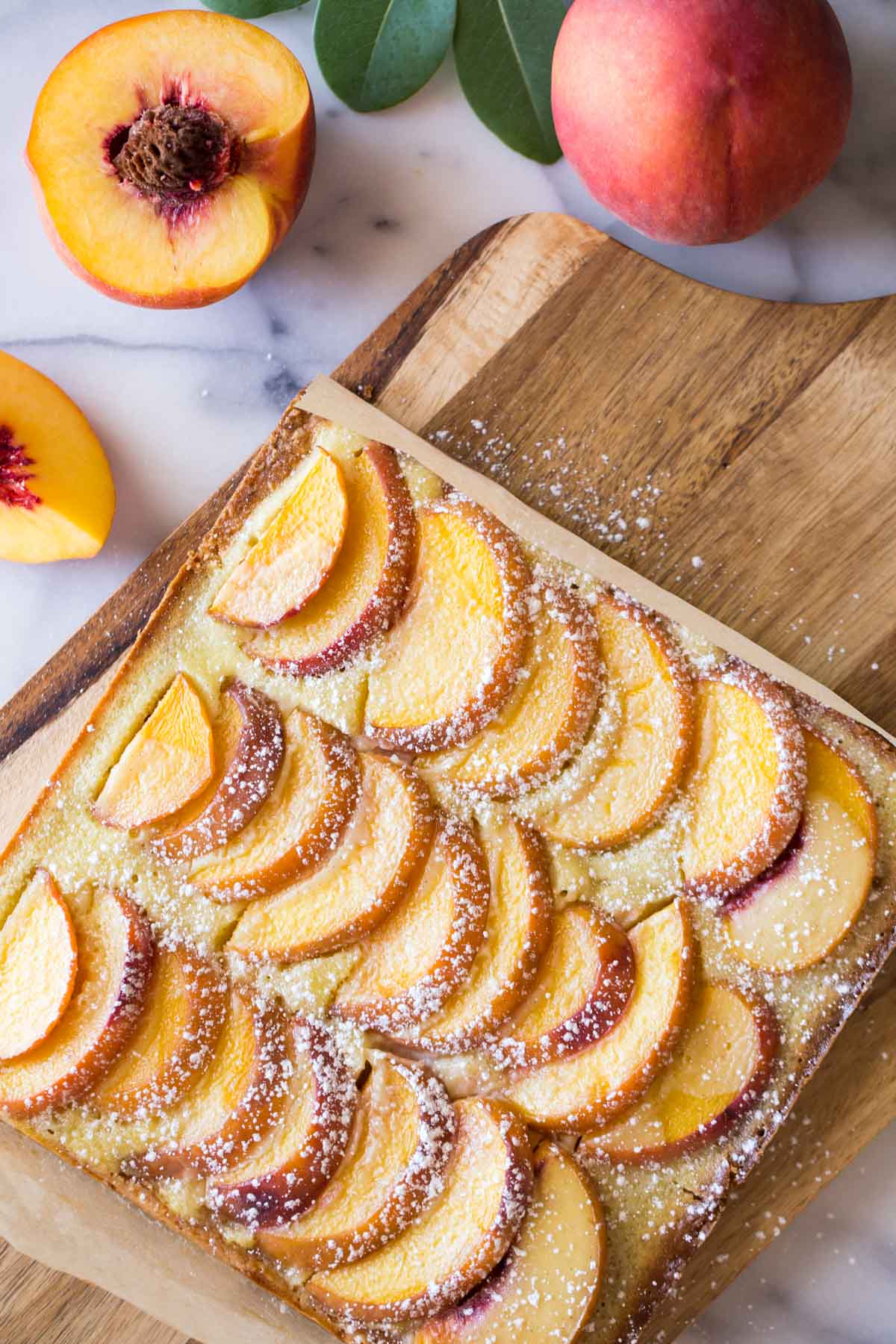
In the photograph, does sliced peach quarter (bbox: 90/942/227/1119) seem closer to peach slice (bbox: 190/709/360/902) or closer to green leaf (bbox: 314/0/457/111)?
peach slice (bbox: 190/709/360/902)

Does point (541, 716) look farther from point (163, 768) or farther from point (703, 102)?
point (703, 102)

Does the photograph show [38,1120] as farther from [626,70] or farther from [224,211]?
[626,70]

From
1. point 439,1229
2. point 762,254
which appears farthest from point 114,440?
point 439,1229

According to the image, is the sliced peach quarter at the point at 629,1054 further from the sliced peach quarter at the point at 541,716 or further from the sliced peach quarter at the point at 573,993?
the sliced peach quarter at the point at 541,716

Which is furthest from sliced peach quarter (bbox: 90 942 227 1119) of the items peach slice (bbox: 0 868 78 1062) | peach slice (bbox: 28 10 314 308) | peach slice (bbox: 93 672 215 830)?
peach slice (bbox: 28 10 314 308)

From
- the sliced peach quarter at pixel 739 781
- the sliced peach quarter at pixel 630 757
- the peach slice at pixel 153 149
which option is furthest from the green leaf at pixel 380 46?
the sliced peach quarter at pixel 739 781
